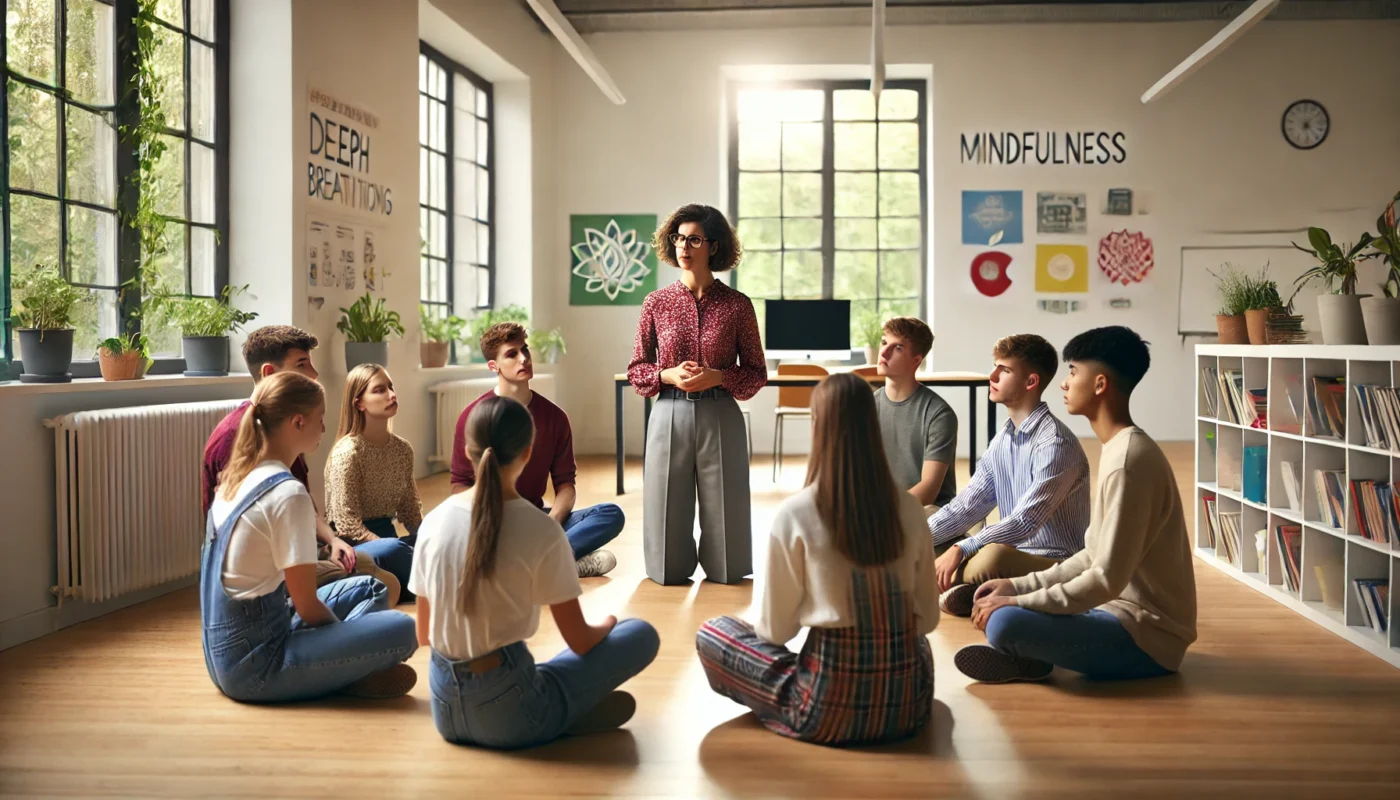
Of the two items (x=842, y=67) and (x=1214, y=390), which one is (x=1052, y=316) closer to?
(x=842, y=67)

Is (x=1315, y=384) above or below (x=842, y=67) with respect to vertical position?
below

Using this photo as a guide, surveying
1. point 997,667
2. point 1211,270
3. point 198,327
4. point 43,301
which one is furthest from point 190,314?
point 1211,270

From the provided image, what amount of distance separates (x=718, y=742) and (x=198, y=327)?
326 centimetres

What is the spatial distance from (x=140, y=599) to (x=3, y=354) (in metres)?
0.98

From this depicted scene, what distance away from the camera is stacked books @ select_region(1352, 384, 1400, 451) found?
3.38 metres

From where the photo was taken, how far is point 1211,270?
385 inches

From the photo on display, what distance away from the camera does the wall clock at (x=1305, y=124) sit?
32.0ft

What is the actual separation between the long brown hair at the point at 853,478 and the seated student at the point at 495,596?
0.56 metres

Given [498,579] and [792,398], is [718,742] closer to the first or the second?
[498,579]

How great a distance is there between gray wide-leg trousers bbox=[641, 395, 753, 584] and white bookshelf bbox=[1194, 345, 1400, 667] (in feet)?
6.39

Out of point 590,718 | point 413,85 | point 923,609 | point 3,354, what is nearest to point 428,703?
point 590,718

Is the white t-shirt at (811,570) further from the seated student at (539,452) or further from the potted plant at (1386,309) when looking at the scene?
the potted plant at (1386,309)

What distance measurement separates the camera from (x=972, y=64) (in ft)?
32.5

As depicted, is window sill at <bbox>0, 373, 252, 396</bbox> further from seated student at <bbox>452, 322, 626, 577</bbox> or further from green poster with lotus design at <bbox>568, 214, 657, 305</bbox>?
green poster with lotus design at <bbox>568, 214, 657, 305</bbox>
